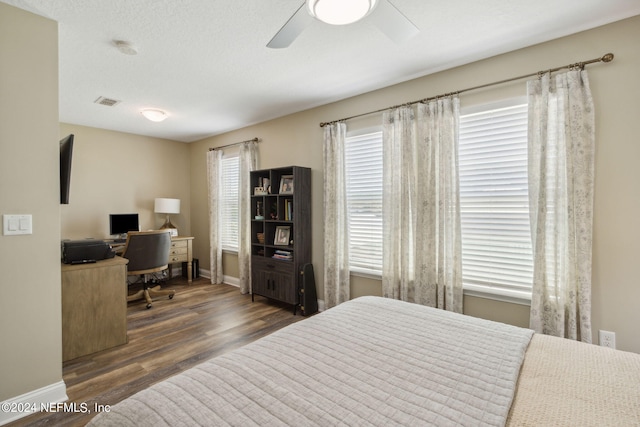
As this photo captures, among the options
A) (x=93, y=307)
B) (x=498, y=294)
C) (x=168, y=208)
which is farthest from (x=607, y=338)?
(x=168, y=208)

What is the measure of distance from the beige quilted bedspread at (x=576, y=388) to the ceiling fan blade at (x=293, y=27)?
1888mm

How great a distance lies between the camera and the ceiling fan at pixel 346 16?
4.52 ft

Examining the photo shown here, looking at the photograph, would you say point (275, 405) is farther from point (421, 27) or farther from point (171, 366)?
point (421, 27)

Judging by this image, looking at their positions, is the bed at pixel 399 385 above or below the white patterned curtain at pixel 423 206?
below

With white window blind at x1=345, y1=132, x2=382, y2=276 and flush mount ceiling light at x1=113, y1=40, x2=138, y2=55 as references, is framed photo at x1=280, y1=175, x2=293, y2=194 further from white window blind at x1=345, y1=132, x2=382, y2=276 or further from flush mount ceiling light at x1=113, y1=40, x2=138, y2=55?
flush mount ceiling light at x1=113, y1=40, x2=138, y2=55

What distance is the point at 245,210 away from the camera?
4.47m

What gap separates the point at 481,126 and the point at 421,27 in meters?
0.98

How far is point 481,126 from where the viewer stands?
247 centimetres

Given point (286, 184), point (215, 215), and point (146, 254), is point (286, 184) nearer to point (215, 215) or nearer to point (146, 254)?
point (215, 215)

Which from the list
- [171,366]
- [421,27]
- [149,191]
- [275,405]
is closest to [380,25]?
[421,27]

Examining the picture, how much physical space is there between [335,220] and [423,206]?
1058 mm

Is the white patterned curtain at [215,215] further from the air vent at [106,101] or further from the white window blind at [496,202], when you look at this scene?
the white window blind at [496,202]

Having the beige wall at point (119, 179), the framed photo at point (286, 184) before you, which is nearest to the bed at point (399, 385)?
the framed photo at point (286, 184)

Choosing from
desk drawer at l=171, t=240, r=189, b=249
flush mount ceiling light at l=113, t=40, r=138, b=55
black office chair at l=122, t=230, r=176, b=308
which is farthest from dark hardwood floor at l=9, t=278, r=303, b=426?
flush mount ceiling light at l=113, t=40, r=138, b=55
